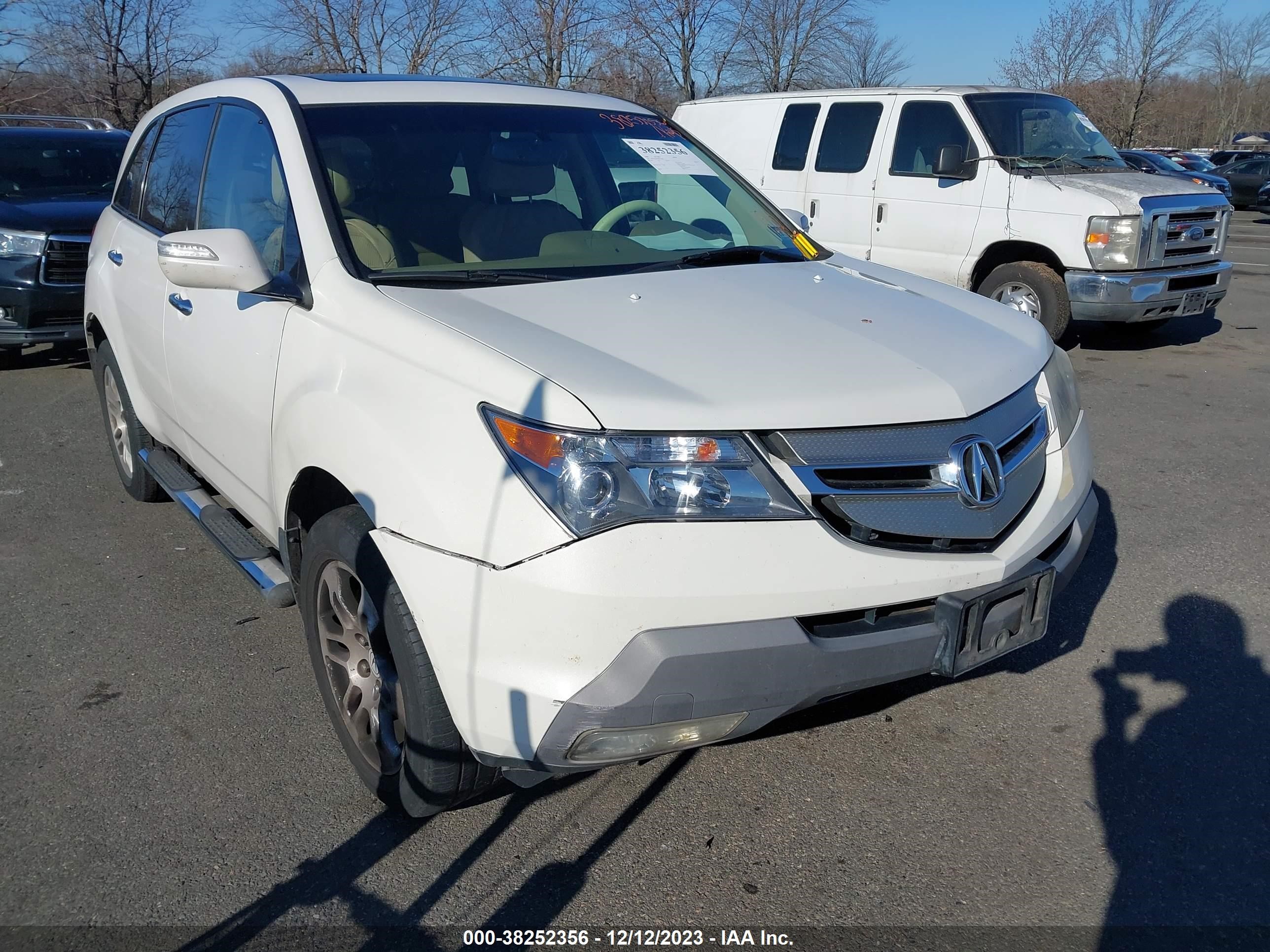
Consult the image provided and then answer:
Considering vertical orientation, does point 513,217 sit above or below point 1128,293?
above

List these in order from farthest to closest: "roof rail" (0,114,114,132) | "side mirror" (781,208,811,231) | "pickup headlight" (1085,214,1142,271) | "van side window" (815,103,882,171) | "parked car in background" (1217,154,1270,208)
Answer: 1. "parked car in background" (1217,154,1270,208)
2. "roof rail" (0,114,114,132)
3. "van side window" (815,103,882,171)
4. "pickup headlight" (1085,214,1142,271)
5. "side mirror" (781,208,811,231)

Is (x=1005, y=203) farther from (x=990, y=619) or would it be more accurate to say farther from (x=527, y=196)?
(x=990, y=619)

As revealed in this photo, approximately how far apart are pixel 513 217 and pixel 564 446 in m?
1.44

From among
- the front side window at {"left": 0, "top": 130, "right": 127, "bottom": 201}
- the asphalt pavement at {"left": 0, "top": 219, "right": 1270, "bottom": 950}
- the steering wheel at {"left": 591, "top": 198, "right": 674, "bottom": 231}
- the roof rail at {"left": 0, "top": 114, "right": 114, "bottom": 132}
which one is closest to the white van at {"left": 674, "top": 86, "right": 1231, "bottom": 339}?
the asphalt pavement at {"left": 0, "top": 219, "right": 1270, "bottom": 950}

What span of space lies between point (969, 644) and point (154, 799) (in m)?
2.18

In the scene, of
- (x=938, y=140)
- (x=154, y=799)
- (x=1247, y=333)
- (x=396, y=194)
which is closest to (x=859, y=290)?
(x=396, y=194)

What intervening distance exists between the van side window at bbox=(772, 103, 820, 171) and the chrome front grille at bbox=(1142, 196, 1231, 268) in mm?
2995

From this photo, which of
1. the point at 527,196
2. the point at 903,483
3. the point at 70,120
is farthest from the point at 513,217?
the point at 70,120

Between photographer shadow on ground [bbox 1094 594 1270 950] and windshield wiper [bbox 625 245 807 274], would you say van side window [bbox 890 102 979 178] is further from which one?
photographer shadow on ground [bbox 1094 594 1270 950]

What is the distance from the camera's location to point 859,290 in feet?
10.7

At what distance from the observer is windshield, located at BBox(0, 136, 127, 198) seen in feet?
29.8

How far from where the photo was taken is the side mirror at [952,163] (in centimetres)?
838

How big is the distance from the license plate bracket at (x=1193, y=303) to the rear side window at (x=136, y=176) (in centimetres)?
743

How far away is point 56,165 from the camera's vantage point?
9344mm
